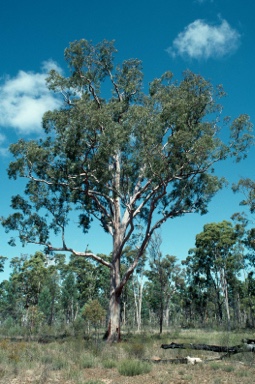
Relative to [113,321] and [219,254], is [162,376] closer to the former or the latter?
Result: [113,321]

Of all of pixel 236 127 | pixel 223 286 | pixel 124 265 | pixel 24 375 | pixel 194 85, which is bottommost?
pixel 24 375

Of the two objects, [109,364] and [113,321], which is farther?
[113,321]

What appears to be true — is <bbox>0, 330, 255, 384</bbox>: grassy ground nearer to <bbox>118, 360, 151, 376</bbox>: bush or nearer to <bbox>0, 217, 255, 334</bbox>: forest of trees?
<bbox>118, 360, 151, 376</bbox>: bush

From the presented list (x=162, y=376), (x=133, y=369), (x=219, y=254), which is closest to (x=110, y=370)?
(x=133, y=369)

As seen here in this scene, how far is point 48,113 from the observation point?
766 inches

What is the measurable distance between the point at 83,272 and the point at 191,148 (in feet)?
125

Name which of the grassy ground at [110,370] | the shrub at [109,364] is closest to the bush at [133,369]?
the grassy ground at [110,370]

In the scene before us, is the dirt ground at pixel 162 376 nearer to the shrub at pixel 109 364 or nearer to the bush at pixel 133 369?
the bush at pixel 133 369

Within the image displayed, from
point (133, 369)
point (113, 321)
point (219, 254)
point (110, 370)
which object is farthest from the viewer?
point (219, 254)

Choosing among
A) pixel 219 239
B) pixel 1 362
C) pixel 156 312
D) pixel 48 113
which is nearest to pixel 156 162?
pixel 48 113

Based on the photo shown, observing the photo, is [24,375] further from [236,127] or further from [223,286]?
[223,286]

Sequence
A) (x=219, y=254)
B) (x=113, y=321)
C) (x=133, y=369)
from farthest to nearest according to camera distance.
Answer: (x=219, y=254), (x=113, y=321), (x=133, y=369)

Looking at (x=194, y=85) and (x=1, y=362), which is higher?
(x=194, y=85)

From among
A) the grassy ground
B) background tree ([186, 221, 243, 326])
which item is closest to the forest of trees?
background tree ([186, 221, 243, 326])
